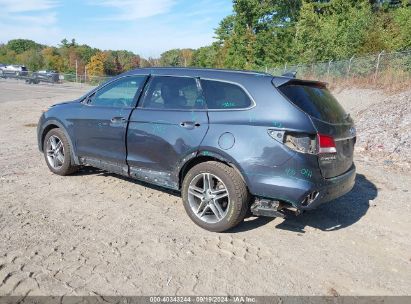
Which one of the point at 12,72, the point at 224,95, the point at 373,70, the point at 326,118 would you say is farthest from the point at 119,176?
the point at 12,72

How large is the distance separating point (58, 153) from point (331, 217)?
4136 millimetres

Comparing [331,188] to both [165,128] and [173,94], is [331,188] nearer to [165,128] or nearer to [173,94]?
[165,128]

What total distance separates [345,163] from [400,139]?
5990 millimetres

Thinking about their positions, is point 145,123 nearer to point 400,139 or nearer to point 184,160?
point 184,160

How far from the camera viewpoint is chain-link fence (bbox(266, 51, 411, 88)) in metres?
17.5

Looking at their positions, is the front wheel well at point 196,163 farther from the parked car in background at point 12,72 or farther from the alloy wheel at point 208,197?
the parked car in background at point 12,72

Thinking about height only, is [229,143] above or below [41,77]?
above

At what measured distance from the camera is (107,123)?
523 centimetres

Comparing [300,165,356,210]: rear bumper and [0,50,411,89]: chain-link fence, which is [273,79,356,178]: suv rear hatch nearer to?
[300,165,356,210]: rear bumper

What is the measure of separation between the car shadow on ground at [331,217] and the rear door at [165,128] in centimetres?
109

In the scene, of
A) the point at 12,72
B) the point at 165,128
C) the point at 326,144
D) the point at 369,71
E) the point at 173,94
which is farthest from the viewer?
the point at 12,72

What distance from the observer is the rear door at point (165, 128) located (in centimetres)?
444

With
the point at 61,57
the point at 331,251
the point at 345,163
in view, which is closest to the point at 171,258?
the point at 331,251

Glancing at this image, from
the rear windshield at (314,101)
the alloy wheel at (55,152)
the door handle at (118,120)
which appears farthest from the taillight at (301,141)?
the alloy wheel at (55,152)
